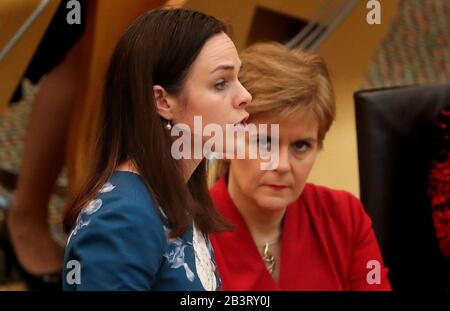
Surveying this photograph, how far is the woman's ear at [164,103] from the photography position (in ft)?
3.96

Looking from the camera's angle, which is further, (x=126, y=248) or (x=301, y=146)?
(x=301, y=146)

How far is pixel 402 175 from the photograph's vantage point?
1.86m

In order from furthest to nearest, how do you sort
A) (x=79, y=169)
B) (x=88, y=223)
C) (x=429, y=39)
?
(x=429, y=39), (x=79, y=169), (x=88, y=223)

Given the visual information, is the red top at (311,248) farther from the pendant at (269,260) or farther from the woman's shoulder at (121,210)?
the woman's shoulder at (121,210)

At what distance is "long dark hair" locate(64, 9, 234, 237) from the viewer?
1.18 metres

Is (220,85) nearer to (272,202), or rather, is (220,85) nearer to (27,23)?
(272,202)

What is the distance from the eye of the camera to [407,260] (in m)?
1.88

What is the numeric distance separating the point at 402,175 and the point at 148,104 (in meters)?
0.80

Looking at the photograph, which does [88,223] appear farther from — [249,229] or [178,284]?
[249,229]

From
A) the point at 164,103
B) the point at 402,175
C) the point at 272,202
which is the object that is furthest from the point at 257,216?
the point at 164,103
